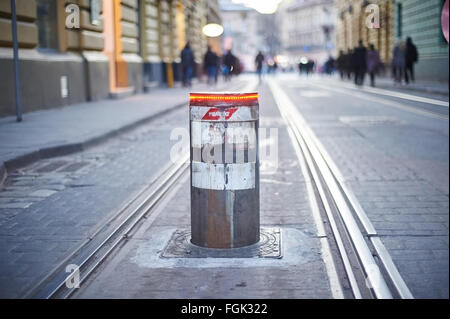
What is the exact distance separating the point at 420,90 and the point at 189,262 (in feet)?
73.6

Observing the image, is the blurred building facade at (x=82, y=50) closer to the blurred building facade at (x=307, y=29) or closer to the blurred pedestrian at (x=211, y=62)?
the blurred pedestrian at (x=211, y=62)

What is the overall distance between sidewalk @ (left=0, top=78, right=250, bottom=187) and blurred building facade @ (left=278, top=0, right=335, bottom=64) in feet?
272

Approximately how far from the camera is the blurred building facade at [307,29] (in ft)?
330

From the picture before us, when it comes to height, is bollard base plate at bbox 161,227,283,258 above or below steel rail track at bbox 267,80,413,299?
below

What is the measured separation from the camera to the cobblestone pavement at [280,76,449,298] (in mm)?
4219

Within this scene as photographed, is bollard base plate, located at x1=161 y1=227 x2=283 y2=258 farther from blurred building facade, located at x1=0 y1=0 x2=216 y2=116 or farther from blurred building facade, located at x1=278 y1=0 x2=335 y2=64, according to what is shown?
blurred building facade, located at x1=278 y1=0 x2=335 y2=64

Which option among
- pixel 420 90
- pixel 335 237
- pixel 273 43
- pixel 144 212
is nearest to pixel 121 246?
pixel 144 212

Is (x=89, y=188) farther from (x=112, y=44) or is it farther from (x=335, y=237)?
(x=112, y=44)

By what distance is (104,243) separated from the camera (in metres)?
4.70

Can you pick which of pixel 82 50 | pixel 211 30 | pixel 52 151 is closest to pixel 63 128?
pixel 52 151

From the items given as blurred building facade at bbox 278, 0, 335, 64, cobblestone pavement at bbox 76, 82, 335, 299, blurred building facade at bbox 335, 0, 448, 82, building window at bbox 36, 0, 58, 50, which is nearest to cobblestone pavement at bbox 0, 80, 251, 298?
cobblestone pavement at bbox 76, 82, 335, 299

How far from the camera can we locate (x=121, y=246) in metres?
4.68

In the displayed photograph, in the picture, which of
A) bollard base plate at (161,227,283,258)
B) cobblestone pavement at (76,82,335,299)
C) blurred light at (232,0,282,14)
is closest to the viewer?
cobblestone pavement at (76,82,335,299)

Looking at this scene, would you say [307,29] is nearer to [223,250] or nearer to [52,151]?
[52,151]
